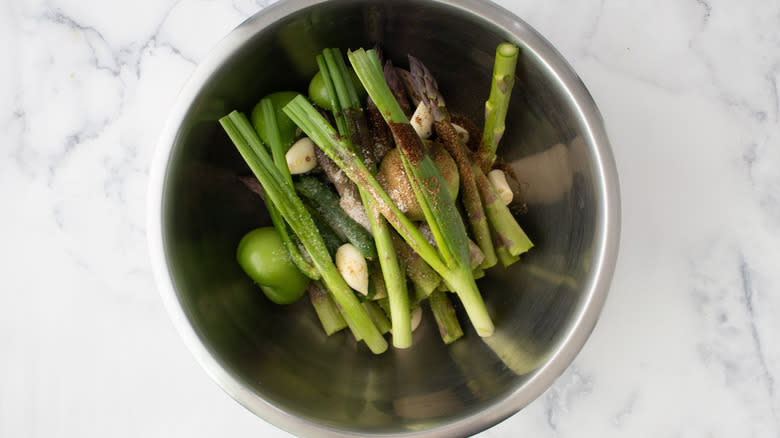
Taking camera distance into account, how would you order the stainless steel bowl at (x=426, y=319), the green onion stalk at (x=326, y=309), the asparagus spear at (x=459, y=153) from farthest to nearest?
1. the green onion stalk at (x=326, y=309)
2. the asparagus spear at (x=459, y=153)
3. the stainless steel bowl at (x=426, y=319)

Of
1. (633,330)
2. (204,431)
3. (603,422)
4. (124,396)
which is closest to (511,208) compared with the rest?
(633,330)

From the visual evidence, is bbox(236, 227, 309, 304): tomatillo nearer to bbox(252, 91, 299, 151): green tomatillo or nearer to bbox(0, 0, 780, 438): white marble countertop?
bbox(252, 91, 299, 151): green tomatillo

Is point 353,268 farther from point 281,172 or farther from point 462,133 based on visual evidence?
point 462,133

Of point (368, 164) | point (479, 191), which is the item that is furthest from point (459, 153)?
point (368, 164)

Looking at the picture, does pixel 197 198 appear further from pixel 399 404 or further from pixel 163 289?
pixel 399 404

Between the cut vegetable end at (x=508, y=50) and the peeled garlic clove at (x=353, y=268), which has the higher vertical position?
the cut vegetable end at (x=508, y=50)

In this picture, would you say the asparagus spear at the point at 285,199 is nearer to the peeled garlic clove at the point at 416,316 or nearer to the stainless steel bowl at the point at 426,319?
the stainless steel bowl at the point at 426,319

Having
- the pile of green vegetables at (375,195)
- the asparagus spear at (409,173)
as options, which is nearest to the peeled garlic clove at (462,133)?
the pile of green vegetables at (375,195)
